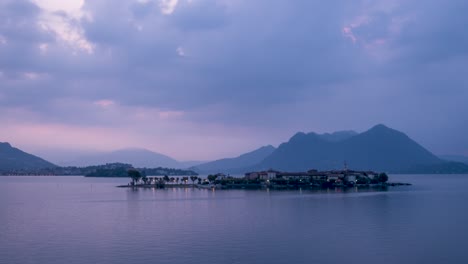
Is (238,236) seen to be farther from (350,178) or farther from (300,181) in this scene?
(350,178)

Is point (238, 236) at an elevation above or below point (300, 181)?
below

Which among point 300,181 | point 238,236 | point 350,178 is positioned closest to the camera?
point 238,236

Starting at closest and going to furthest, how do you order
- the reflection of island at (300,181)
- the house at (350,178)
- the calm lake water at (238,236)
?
1. the calm lake water at (238,236)
2. the reflection of island at (300,181)
3. the house at (350,178)

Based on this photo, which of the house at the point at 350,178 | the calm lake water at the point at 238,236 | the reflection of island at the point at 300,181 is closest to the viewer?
the calm lake water at the point at 238,236

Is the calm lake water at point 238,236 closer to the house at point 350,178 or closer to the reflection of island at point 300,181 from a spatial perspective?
the reflection of island at point 300,181

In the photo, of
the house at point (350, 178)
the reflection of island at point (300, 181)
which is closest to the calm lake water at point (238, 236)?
the reflection of island at point (300, 181)

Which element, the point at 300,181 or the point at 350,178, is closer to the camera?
the point at 300,181

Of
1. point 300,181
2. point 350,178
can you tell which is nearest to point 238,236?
point 300,181

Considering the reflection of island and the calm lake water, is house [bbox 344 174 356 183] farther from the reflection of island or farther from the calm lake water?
the calm lake water

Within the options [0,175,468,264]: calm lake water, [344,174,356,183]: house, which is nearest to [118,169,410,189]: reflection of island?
[344,174,356,183]: house

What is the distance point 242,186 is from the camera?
91.8 m

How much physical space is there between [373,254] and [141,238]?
12.4m

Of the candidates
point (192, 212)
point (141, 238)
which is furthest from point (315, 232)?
point (192, 212)

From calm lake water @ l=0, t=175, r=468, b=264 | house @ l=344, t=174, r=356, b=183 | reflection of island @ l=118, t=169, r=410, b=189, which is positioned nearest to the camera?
calm lake water @ l=0, t=175, r=468, b=264
